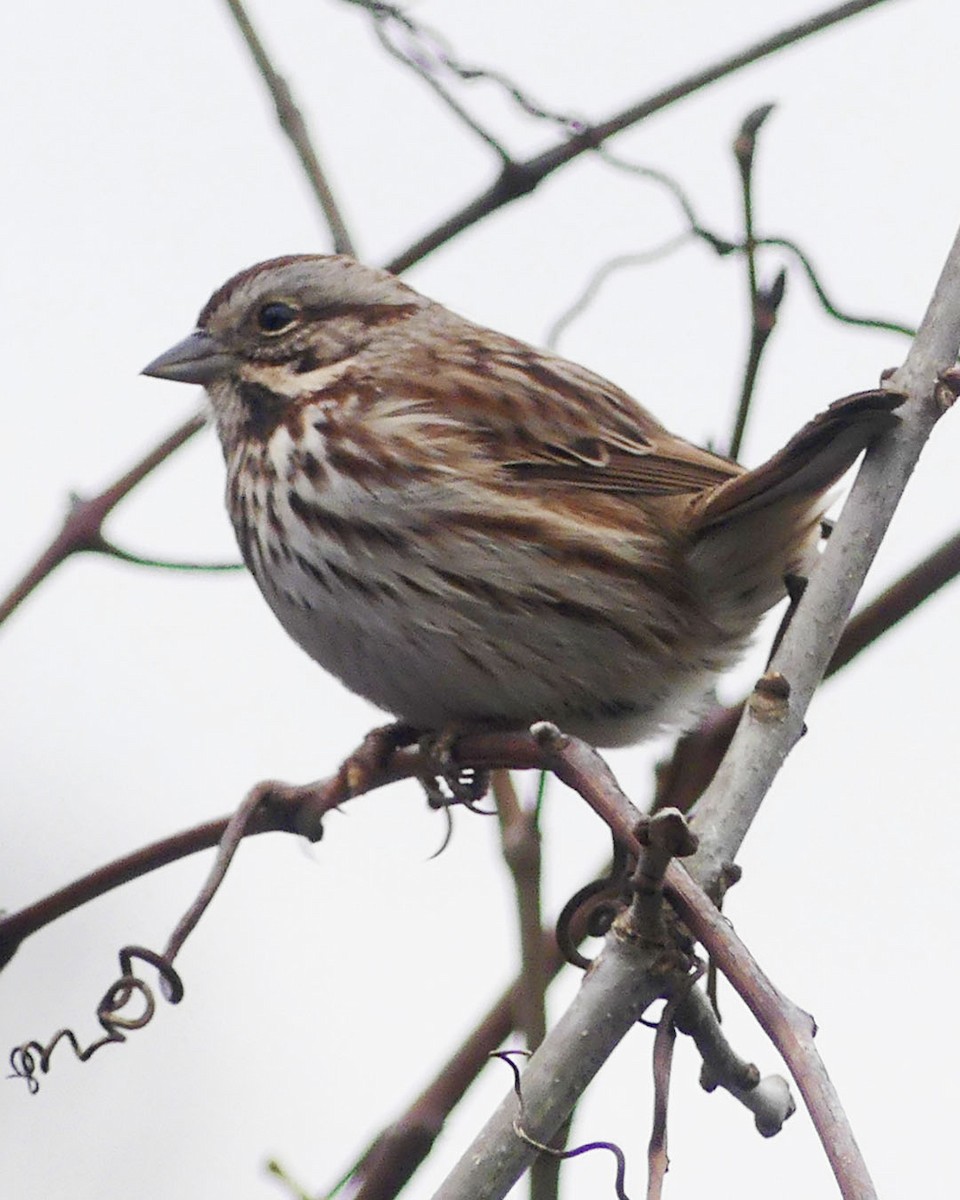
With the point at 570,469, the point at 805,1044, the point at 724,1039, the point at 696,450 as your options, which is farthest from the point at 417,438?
the point at 805,1044

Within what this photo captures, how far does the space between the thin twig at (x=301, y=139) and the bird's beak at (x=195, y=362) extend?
465 mm

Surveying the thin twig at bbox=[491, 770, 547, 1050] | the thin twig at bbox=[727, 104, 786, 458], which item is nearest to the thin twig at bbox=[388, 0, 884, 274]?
the thin twig at bbox=[727, 104, 786, 458]

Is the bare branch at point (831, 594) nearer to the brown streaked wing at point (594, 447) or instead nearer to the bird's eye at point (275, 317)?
the brown streaked wing at point (594, 447)

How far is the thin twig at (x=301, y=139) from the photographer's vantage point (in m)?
3.37

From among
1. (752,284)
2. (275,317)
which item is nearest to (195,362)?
(275,317)

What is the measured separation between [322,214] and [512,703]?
94 cm

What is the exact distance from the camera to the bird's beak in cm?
367

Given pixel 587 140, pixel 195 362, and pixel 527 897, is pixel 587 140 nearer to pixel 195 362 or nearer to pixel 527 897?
pixel 195 362

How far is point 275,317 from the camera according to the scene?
12.5 ft

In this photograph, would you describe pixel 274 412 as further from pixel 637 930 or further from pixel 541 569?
pixel 637 930

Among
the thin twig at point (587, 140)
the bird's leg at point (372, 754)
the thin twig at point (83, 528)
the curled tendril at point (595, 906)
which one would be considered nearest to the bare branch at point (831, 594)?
the curled tendril at point (595, 906)

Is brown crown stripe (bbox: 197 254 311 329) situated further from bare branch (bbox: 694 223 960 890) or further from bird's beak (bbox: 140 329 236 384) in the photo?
bare branch (bbox: 694 223 960 890)

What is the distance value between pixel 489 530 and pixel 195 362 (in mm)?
771

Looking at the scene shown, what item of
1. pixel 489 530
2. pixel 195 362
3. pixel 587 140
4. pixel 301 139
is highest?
pixel 587 140
